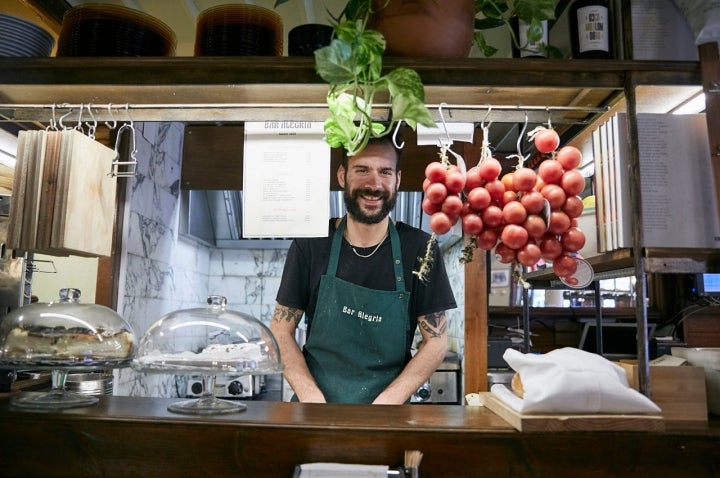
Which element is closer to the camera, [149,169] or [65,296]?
[65,296]

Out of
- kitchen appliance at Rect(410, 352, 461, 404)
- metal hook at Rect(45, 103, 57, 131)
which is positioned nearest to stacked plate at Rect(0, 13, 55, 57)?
metal hook at Rect(45, 103, 57, 131)

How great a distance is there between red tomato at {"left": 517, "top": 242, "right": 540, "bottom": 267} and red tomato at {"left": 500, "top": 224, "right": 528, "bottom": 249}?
2cm

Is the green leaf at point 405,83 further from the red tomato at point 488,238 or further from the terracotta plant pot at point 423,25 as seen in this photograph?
the red tomato at point 488,238

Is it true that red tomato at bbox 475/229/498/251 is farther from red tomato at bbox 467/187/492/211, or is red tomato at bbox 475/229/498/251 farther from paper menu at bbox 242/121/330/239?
paper menu at bbox 242/121/330/239

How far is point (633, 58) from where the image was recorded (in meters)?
1.61

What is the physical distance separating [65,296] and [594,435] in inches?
58.0

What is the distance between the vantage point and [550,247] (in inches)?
57.4

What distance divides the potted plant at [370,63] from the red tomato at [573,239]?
47cm

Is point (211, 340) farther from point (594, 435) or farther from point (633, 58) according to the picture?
point (633, 58)

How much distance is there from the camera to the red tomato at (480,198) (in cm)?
147

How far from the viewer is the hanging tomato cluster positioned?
4.71ft

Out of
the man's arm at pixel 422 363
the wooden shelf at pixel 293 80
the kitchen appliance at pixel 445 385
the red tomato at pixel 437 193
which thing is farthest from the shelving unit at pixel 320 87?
the kitchen appliance at pixel 445 385

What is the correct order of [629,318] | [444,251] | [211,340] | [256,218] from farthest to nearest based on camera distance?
1. [629,318]
2. [444,251]
3. [256,218]
4. [211,340]

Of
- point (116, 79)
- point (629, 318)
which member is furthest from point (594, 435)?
point (629, 318)
